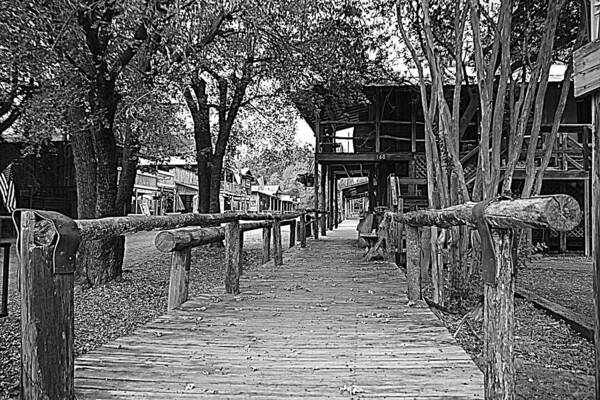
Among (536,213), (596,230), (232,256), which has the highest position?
(536,213)

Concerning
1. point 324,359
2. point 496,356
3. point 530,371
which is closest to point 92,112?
point 324,359

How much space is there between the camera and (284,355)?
3857mm

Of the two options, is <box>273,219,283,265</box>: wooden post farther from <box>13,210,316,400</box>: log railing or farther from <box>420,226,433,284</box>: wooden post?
<box>13,210,316,400</box>: log railing

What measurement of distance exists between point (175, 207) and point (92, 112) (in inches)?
1196

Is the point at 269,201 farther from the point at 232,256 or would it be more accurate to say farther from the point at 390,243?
the point at 232,256

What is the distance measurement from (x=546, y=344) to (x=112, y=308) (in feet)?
19.8

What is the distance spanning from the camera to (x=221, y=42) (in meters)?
12.0

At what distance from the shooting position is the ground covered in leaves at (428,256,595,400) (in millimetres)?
4254

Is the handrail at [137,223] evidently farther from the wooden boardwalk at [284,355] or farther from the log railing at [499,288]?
the log railing at [499,288]

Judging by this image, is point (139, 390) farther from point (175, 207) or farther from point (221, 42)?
point (175, 207)

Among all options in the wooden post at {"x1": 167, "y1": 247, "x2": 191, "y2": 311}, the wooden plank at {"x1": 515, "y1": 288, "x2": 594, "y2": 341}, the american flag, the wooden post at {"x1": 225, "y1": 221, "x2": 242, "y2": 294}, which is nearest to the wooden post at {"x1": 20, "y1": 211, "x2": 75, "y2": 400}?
the wooden post at {"x1": 167, "y1": 247, "x2": 191, "y2": 311}

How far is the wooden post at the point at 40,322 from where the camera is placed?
2.41 metres

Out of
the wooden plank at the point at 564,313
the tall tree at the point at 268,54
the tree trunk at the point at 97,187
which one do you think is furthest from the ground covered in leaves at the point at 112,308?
the wooden plank at the point at 564,313

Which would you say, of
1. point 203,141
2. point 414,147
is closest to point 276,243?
point 203,141
